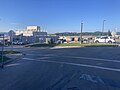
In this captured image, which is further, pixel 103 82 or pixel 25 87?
pixel 103 82

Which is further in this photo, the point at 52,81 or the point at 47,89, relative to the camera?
the point at 52,81

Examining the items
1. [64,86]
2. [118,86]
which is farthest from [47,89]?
[118,86]

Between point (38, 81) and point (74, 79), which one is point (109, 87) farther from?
point (38, 81)

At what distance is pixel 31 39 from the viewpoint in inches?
3024

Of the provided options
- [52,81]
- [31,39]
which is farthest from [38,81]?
[31,39]

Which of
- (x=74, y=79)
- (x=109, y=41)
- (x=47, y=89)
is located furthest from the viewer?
(x=109, y=41)

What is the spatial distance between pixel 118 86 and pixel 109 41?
54.7m

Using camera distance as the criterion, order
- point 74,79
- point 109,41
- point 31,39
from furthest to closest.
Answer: point 31,39
point 109,41
point 74,79

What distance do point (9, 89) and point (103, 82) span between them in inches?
163

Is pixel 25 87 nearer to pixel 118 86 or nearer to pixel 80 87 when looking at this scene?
pixel 80 87

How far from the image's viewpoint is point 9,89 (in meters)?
8.67

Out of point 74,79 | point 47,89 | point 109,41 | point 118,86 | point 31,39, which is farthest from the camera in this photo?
point 31,39

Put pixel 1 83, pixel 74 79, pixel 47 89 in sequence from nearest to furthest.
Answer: pixel 47 89
pixel 1 83
pixel 74 79

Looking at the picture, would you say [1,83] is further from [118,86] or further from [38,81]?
[118,86]
